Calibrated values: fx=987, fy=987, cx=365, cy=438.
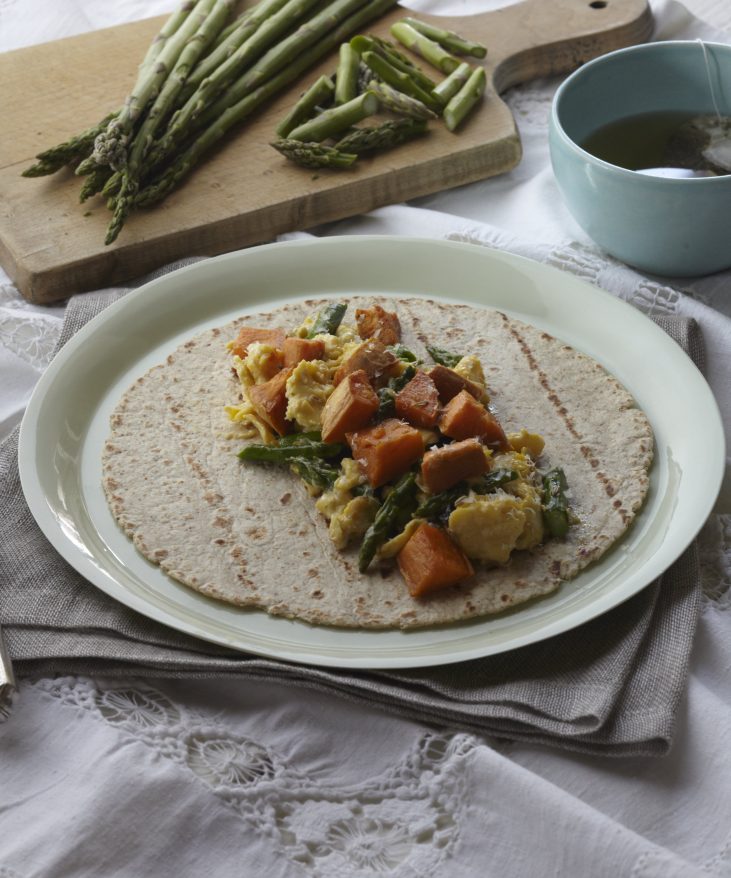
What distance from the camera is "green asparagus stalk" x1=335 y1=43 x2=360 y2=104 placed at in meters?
4.88

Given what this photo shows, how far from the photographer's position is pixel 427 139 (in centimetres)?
473

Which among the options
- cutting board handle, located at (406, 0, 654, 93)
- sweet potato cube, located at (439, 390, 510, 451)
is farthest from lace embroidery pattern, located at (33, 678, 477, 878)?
cutting board handle, located at (406, 0, 654, 93)

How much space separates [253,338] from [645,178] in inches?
62.2

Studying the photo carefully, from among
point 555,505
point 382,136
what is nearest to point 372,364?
point 555,505

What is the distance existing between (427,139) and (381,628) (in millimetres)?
2794

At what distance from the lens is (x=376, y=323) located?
11.9 ft

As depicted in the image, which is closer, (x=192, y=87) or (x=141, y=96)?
(x=141, y=96)

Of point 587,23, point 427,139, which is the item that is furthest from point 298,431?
point 587,23

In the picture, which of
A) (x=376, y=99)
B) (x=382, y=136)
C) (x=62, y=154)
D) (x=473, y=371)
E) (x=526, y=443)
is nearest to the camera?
(x=526, y=443)

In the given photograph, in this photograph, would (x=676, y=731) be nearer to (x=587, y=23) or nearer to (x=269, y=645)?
(x=269, y=645)

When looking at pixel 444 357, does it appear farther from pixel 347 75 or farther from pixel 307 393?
pixel 347 75

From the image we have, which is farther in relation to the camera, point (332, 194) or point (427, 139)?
point (427, 139)

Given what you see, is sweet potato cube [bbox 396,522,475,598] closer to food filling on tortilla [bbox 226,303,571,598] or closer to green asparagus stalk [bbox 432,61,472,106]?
food filling on tortilla [bbox 226,303,571,598]

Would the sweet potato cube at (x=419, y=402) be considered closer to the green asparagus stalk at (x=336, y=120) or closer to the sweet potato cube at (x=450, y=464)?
the sweet potato cube at (x=450, y=464)
